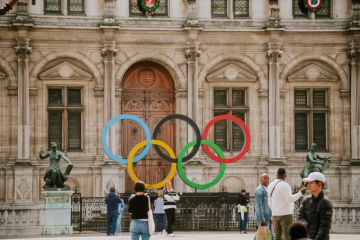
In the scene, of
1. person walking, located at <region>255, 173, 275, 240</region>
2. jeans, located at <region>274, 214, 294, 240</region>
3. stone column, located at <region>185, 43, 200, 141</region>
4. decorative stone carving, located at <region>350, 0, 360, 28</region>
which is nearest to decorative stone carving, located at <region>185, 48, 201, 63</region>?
stone column, located at <region>185, 43, 200, 141</region>

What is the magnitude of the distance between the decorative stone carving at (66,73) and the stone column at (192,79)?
12.2ft

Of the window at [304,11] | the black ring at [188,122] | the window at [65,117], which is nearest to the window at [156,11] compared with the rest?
the window at [65,117]

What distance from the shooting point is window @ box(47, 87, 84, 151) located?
3719 centimetres

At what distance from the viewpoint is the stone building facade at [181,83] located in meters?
36.5

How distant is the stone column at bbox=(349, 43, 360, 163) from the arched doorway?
22.7ft

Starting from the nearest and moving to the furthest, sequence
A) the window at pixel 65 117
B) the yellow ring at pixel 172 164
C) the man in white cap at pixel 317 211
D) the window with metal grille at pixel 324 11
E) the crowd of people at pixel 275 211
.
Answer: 1. the man in white cap at pixel 317 211
2. the crowd of people at pixel 275 211
3. the yellow ring at pixel 172 164
4. the window at pixel 65 117
5. the window with metal grille at pixel 324 11

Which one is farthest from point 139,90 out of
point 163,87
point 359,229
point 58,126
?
point 359,229

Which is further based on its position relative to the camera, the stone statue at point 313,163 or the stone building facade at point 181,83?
the stone building facade at point 181,83

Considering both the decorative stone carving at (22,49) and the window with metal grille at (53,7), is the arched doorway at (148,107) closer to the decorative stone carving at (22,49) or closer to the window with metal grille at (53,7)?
the window with metal grille at (53,7)

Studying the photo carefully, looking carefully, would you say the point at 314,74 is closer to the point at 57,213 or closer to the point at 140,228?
the point at 57,213

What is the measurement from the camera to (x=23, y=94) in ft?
119

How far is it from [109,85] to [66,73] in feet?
5.58

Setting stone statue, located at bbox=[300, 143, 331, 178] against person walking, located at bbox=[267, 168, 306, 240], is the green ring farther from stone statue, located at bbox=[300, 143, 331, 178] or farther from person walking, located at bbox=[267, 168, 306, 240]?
person walking, located at bbox=[267, 168, 306, 240]

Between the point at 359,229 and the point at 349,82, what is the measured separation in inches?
347
